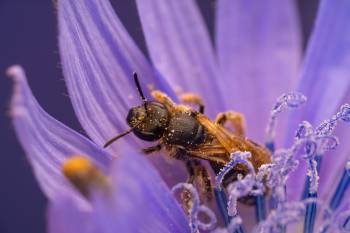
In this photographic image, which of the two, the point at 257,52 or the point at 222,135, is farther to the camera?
the point at 257,52

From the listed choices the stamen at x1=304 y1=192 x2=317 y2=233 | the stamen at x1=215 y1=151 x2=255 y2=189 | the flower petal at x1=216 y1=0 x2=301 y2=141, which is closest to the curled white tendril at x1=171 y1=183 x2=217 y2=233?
the stamen at x1=215 y1=151 x2=255 y2=189

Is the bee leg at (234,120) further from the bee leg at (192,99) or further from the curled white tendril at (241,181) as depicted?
the curled white tendril at (241,181)

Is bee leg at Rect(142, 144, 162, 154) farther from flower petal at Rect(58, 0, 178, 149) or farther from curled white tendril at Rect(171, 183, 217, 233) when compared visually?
curled white tendril at Rect(171, 183, 217, 233)

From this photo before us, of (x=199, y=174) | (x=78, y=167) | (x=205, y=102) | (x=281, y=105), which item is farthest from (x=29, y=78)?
(x=78, y=167)

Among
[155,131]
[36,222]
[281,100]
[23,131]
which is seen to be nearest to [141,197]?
[23,131]

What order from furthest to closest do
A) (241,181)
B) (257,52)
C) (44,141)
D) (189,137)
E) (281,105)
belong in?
(257,52) → (281,105) → (189,137) → (241,181) → (44,141)

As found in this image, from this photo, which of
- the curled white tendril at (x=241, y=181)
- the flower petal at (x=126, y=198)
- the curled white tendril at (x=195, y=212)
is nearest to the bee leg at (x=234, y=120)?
the curled white tendril at (x=241, y=181)

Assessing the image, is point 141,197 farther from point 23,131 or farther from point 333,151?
point 333,151

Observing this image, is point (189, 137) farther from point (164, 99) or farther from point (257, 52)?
point (257, 52)
